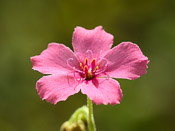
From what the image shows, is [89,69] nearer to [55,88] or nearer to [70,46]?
[55,88]

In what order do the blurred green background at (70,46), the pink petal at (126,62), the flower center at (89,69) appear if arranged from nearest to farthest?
the pink petal at (126,62) < the flower center at (89,69) < the blurred green background at (70,46)

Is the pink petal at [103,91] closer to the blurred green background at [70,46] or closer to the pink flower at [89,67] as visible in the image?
the pink flower at [89,67]

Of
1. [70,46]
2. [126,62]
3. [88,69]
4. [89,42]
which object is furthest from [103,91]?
[70,46]

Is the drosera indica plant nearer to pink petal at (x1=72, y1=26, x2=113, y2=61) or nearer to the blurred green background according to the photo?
pink petal at (x1=72, y1=26, x2=113, y2=61)

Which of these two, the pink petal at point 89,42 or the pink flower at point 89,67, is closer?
the pink flower at point 89,67

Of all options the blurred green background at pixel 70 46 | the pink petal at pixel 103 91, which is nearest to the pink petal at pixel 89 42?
the pink petal at pixel 103 91

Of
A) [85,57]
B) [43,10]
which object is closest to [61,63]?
[85,57]

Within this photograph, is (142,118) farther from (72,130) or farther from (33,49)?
(72,130)
